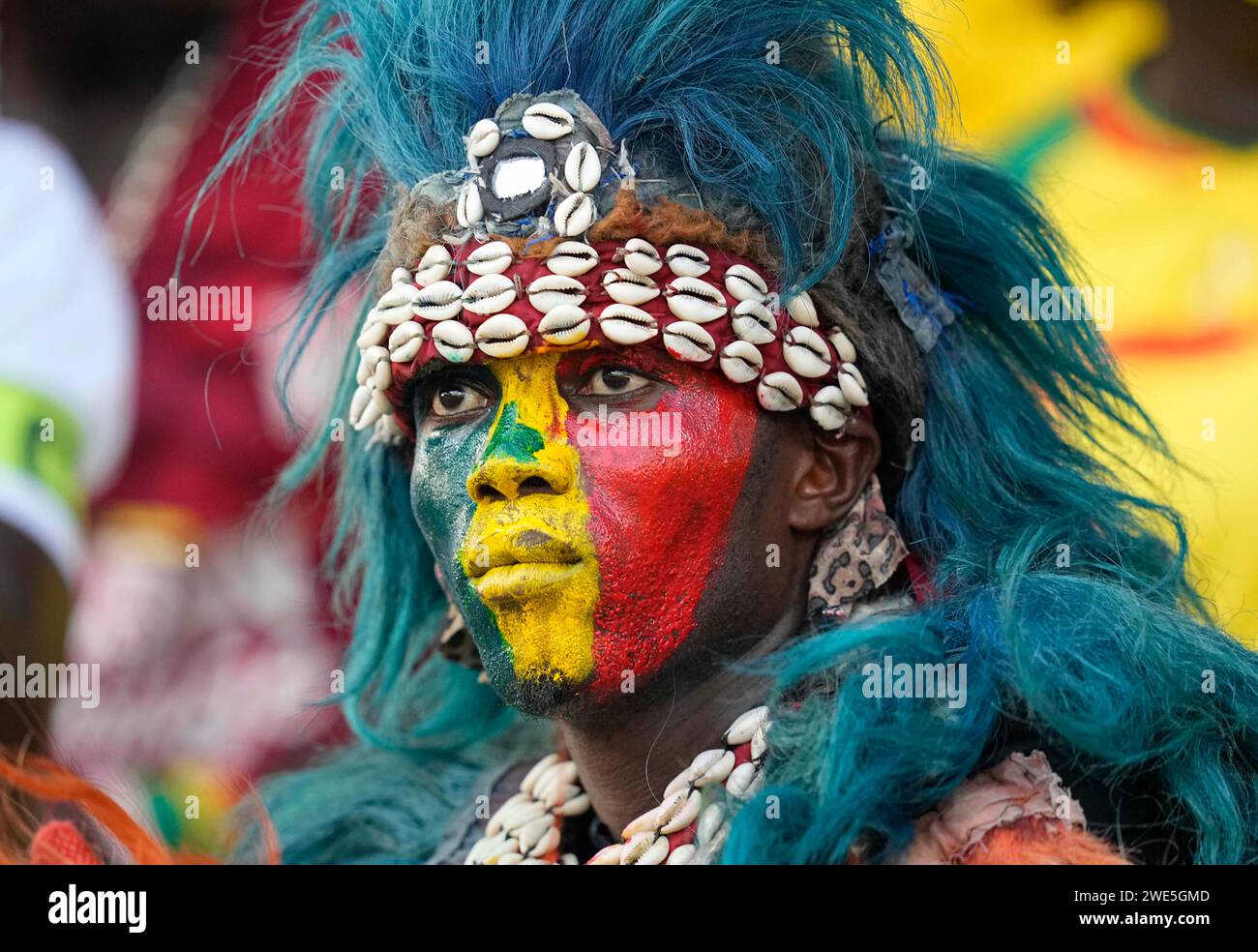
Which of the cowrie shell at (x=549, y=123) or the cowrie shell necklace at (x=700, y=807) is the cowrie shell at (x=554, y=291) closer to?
the cowrie shell at (x=549, y=123)

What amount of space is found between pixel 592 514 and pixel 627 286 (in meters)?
0.32

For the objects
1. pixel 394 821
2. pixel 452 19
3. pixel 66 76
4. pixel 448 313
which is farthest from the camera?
pixel 66 76

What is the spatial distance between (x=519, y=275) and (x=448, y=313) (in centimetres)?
12

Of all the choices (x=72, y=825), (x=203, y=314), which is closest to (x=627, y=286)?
(x=72, y=825)

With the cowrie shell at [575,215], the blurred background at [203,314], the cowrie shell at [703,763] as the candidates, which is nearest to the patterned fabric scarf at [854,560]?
the cowrie shell at [703,763]

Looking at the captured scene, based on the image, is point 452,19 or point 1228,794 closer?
point 1228,794

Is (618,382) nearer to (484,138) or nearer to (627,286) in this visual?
(627,286)

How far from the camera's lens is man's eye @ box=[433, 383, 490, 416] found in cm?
229

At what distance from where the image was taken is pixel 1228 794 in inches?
81.0

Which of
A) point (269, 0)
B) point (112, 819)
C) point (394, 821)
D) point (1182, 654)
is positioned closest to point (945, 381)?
point (1182, 654)

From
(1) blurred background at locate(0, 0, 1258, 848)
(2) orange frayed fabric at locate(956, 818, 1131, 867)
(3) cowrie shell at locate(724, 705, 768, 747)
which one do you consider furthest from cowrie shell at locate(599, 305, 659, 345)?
(1) blurred background at locate(0, 0, 1258, 848)

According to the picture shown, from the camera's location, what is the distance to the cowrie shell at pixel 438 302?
222 centimetres

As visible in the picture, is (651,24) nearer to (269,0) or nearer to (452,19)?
(452,19)

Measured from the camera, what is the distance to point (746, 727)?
2.23 metres
